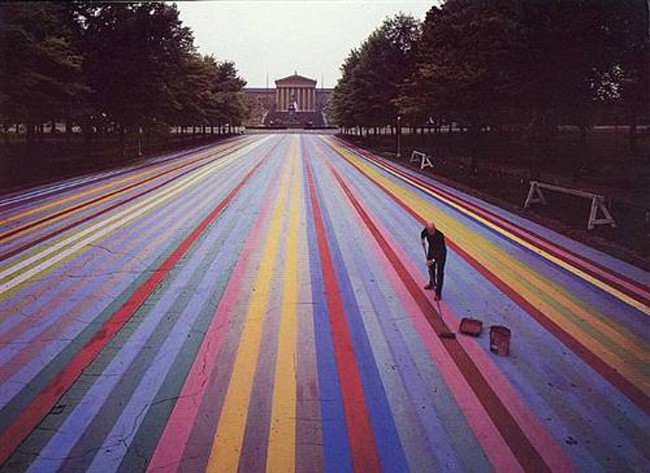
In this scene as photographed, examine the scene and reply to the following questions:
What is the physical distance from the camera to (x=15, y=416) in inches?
220

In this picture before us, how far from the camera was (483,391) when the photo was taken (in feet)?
19.9

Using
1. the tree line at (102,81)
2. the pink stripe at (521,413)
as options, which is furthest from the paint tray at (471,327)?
the tree line at (102,81)

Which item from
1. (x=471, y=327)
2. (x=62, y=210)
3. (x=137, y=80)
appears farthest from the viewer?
(x=137, y=80)

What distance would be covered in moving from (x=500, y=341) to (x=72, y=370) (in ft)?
20.1

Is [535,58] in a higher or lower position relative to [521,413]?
higher

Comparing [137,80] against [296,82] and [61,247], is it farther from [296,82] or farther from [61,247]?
[296,82]

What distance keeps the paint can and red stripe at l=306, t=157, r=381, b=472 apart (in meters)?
2.12

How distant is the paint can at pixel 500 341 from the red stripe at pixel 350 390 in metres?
2.12

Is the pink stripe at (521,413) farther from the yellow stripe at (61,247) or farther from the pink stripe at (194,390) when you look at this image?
the yellow stripe at (61,247)

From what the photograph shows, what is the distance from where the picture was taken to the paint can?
22.9 feet

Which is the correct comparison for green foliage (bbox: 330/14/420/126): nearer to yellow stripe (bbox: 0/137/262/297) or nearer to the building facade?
yellow stripe (bbox: 0/137/262/297)

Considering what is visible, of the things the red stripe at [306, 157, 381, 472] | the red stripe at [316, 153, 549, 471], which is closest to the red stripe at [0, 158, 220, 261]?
the red stripe at [306, 157, 381, 472]

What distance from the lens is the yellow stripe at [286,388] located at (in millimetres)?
4910

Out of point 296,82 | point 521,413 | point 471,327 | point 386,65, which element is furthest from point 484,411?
point 296,82
